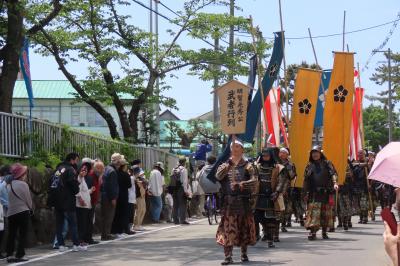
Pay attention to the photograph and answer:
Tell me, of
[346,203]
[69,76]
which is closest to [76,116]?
[69,76]

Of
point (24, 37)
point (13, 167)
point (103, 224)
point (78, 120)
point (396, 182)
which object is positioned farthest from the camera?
point (78, 120)

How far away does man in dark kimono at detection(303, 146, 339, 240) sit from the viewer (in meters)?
14.4

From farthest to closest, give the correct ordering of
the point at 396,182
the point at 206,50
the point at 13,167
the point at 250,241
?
the point at 206,50 < the point at 13,167 < the point at 250,241 < the point at 396,182

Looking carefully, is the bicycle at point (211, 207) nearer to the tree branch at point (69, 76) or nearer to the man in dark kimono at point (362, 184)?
the man in dark kimono at point (362, 184)

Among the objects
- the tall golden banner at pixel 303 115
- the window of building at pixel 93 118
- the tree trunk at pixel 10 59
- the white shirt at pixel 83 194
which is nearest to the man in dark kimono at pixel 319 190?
the tall golden banner at pixel 303 115

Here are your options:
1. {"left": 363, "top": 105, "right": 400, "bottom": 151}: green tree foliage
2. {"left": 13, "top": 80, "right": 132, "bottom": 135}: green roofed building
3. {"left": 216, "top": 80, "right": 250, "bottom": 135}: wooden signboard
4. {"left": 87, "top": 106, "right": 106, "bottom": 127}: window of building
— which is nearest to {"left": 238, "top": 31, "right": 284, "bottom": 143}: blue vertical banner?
{"left": 216, "top": 80, "right": 250, "bottom": 135}: wooden signboard

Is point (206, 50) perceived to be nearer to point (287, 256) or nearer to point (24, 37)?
point (24, 37)

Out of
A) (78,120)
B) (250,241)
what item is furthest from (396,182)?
(78,120)

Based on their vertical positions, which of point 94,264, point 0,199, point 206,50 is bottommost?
point 94,264

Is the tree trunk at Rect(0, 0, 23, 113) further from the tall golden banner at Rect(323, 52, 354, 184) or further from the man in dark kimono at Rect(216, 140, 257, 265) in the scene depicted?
the man in dark kimono at Rect(216, 140, 257, 265)

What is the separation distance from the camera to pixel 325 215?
14.4 metres

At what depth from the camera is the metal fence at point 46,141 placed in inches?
654

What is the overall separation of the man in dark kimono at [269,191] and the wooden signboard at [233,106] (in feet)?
2.81

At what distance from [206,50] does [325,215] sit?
42.2 feet
